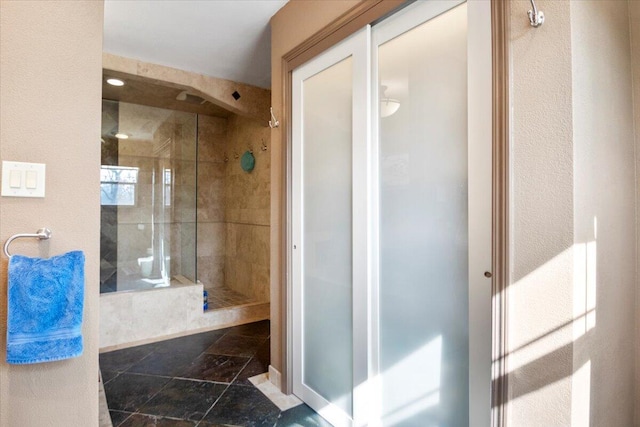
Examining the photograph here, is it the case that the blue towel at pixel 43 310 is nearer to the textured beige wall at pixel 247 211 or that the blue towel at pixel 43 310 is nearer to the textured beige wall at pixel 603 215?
the textured beige wall at pixel 603 215

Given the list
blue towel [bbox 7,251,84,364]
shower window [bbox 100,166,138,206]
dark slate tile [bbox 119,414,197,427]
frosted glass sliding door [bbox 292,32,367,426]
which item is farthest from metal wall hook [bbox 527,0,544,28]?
shower window [bbox 100,166,138,206]

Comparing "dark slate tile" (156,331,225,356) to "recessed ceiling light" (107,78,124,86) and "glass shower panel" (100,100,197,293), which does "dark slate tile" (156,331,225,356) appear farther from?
"recessed ceiling light" (107,78,124,86)

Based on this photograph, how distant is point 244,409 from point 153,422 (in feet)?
1.73

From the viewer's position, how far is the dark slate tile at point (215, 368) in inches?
102

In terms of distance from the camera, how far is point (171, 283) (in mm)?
3803

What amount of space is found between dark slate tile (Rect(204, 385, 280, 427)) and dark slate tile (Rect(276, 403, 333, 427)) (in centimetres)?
5

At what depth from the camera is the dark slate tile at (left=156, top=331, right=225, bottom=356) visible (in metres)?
3.10

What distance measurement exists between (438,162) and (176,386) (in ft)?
7.66

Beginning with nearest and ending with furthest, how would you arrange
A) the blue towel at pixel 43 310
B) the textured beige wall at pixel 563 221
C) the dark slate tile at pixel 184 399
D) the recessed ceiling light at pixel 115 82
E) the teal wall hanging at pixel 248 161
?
1. the textured beige wall at pixel 563 221
2. the blue towel at pixel 43 310
3. the dark slate tile at pixel 184 399
4. the recessed ceiling light at pixel 115 82
5. the teal wall hanging at pixel 248 161

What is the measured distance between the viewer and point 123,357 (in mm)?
2959

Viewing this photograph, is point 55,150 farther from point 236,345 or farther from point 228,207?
point 228,207

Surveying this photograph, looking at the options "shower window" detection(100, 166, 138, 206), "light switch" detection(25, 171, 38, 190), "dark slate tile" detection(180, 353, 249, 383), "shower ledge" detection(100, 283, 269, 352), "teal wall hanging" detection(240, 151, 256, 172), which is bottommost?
"dark slate tile" detection(180, 353, 249, 383)

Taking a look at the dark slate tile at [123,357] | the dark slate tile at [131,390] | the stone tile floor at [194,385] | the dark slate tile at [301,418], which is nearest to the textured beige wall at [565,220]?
the dark slate tile at [301,418]

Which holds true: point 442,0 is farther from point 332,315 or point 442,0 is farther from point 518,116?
point 332,315
